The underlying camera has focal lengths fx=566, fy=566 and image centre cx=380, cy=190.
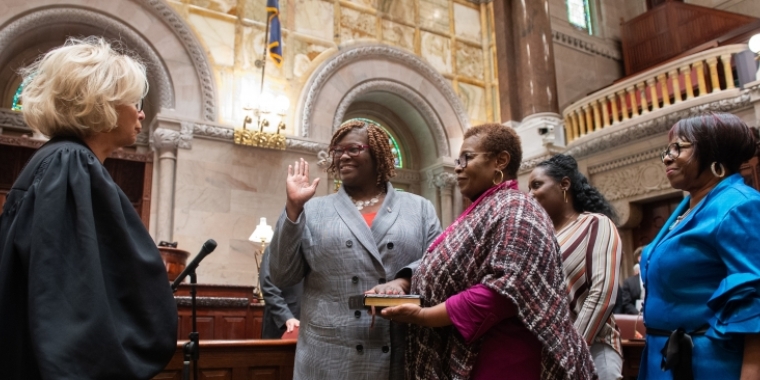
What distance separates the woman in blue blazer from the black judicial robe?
4.98 ft

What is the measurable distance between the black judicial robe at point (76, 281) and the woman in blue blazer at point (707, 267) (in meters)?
1.52

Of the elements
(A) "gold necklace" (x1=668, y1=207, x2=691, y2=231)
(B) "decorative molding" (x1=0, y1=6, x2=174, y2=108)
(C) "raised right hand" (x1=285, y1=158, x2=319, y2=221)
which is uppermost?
(B) "decorative molding" (x1=0, y1=6, x2=174, y2=108)

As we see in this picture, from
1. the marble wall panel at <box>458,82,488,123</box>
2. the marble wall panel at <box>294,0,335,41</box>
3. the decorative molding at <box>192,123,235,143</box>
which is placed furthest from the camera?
the marble wall panel at <box>458,82,488,123</box>

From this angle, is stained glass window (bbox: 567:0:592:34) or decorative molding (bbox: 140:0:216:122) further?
stained glass window (bbox: 567:0:592:34)

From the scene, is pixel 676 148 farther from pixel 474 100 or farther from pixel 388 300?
pixel 474 100

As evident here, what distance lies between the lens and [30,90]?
60.4 inches

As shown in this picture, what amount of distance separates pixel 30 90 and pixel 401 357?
142 centimetres

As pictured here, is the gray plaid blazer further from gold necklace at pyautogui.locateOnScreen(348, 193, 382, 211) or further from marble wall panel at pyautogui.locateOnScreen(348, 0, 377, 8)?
marble wall panel at pyautogui.locateOnScreen(348, 0, 377, 8)

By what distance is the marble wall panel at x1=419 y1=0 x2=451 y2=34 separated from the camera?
415 inches

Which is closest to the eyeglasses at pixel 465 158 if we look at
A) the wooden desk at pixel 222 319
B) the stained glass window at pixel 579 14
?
the wooden desk at pixel 222 319

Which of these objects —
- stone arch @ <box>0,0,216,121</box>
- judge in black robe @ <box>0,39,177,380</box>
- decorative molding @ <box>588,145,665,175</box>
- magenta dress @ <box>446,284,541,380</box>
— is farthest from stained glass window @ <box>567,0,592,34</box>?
judge in black robe @ <box>0,39,177,380</box>

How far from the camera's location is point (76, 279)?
1.27 m

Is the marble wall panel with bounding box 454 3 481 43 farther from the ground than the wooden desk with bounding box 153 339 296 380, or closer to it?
farther from the ground

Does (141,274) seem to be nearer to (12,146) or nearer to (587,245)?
(587,245)
